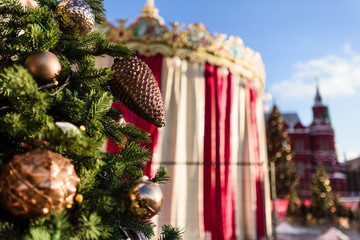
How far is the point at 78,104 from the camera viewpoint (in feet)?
1.30

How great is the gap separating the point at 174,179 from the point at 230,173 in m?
0.65

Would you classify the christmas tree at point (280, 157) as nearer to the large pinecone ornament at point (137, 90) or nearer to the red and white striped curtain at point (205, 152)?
the red and white striped curtain at point (205, 152)

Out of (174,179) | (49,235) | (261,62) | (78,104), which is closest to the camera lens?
(49,235)

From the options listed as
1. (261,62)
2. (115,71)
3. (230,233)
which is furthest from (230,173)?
(115,71)

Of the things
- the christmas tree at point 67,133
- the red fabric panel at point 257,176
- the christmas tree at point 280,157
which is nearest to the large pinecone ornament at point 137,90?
the christmas tree at point 67,133

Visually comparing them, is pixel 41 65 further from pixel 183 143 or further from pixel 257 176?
pixel 257 176

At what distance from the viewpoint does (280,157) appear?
31.4ft

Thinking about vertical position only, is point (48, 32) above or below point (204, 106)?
below

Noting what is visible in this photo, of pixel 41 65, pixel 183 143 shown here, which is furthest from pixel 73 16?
pixel 183 143

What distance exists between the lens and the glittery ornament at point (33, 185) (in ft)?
1.00

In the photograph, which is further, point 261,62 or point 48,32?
point 261,62

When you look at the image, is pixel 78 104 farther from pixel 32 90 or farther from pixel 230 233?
pixel 230 233

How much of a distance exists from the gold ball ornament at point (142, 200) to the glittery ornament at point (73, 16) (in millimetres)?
322

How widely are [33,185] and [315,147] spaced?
17.6m
